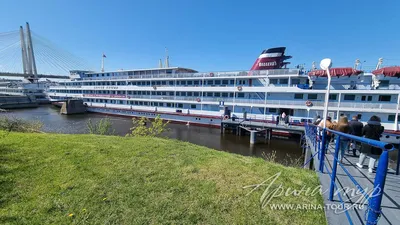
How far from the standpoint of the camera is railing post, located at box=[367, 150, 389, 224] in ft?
5.75

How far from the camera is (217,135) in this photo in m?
21.0

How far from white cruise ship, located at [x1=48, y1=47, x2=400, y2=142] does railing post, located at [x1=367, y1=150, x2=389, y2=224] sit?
1842 cm

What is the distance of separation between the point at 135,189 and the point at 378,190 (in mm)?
3805

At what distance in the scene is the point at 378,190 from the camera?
5.71ft

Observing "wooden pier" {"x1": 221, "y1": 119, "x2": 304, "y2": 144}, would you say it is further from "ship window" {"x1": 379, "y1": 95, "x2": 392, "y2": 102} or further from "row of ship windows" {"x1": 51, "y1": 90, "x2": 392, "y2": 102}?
"ship window" {"x1": 379, "y1": 95, "x2": 392, "y2": 102}

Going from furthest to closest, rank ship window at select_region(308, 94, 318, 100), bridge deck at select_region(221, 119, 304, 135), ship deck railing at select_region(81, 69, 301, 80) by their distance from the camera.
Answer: ship deck railing at select_region(81, 69, 301, 80) → ship window at select_region(308, 94, 318, 100) → bridge deck at select_region(221, 119, 304, 135)

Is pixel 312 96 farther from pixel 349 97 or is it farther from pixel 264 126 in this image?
pixel 264 126

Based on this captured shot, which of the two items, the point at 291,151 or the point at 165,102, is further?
the point at 165,102

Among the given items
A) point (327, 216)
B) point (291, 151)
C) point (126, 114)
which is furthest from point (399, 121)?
point (126, 114)

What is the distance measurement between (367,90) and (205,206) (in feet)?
69.5

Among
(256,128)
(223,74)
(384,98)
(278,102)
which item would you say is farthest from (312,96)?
(223,74)

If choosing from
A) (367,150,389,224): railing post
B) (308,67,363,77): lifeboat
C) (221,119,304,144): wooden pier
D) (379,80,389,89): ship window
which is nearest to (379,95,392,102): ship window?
(379,80,389,89): ship window

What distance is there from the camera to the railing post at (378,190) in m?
1.75

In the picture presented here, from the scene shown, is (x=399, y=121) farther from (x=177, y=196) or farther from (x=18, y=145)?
(x=18, y=145)
